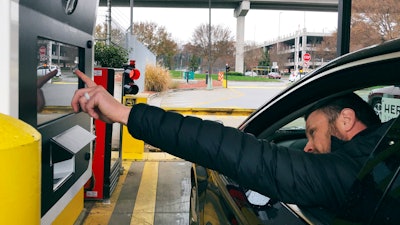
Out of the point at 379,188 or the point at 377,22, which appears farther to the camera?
the point at 377,22

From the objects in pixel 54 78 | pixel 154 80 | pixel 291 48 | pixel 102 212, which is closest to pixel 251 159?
pixel 54 78

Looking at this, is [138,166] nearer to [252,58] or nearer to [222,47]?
[222,47]

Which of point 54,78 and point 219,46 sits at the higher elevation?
point 219,46

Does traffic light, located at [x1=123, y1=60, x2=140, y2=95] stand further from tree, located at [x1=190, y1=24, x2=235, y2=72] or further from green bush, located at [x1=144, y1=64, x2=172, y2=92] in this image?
tree, located at [x1=190, y1=24, x2=235, y2=72]

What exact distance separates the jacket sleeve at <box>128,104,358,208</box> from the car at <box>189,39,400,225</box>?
0.06 m

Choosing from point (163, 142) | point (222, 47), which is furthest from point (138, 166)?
point (222, 47)

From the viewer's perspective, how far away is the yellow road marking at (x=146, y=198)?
179 inches

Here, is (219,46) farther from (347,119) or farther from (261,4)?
(347,119)

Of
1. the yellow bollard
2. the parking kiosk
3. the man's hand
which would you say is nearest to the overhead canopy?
the parking kiosk

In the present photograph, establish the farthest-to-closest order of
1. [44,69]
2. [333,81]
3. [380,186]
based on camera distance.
Result: [44,69]
[333,81]
[380,186]

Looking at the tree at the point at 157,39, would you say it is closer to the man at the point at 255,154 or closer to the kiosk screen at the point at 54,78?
the kiosk screen at the point at 54,78

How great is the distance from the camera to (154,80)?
24234 mm

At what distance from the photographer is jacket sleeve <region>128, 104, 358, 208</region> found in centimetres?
136

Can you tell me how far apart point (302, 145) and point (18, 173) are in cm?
175
